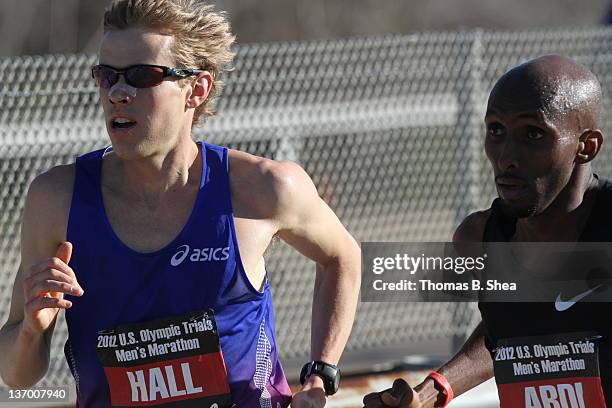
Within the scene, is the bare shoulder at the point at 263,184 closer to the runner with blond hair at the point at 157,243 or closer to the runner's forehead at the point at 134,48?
the runner with blond hair at the point at 157,243

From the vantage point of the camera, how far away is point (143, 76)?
3252 millimetres

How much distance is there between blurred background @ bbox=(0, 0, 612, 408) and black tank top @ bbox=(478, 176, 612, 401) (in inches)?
105

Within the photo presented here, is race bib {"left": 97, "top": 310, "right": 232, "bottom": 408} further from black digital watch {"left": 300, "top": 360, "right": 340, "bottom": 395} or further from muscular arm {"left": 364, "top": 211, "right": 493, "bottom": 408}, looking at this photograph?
muscular arm {"left": 364, "top": 211, "right": 493, "bottom": 408}

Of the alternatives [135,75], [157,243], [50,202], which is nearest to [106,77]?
[135,75]

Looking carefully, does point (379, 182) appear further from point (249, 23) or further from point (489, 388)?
point (249, 23)

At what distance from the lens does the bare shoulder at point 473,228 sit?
3.35 meters

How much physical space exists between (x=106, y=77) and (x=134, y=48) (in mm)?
117

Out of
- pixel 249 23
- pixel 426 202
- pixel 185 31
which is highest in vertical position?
pixel 249 23

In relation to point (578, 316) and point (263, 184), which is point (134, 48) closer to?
point (263, 184)

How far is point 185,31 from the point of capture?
337cm

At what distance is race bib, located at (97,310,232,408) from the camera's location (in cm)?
320

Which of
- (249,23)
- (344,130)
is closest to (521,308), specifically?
(344,130)

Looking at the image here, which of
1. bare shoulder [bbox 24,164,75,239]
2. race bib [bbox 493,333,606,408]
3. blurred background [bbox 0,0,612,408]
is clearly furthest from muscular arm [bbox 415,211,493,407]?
blurred background [bbox 0,0,612,408]

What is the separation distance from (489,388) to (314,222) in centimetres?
273
